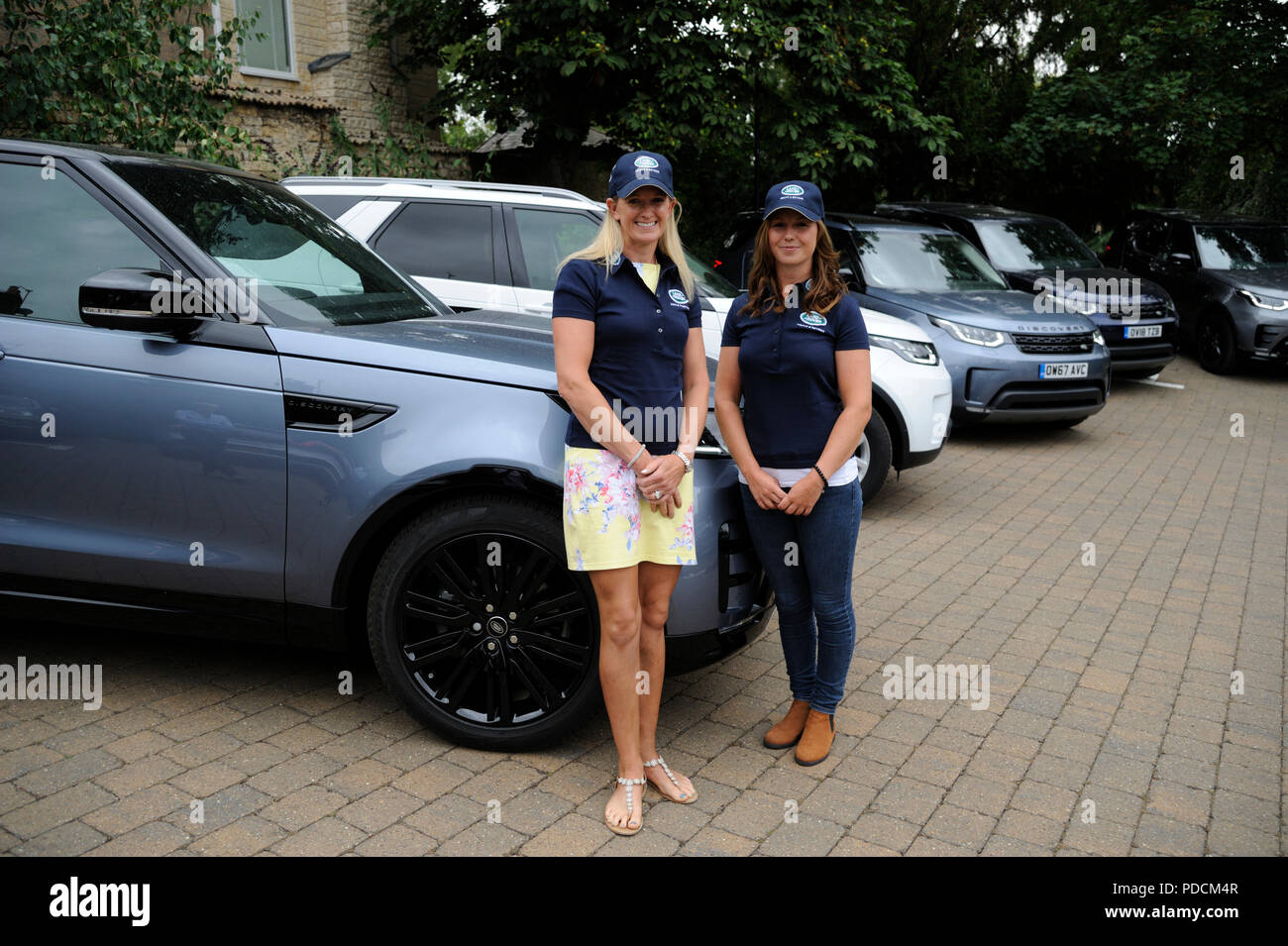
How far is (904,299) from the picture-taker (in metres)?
8.84

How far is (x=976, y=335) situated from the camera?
8.53 m

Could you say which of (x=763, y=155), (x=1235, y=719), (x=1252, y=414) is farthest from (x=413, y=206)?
(x=1252, y=414)

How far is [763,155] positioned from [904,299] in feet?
13.3

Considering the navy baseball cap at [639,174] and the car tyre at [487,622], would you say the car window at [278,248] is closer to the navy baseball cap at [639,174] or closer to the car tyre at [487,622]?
the car tyre at [487,622]

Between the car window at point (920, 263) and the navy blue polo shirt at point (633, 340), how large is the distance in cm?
640

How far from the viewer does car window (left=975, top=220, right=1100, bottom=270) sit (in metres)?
11.2

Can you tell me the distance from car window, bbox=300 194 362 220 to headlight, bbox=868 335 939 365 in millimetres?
3706

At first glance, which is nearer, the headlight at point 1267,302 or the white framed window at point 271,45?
the headlight at point 1267,302

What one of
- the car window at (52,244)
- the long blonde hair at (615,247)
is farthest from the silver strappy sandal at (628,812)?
the car window at (52,244)

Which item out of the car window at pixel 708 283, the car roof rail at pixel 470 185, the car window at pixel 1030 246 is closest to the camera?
the car roof rail at pixel 470 185

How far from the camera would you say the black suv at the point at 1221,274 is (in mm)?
12383

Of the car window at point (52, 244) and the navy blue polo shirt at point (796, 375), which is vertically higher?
the car window at point (52, 244)

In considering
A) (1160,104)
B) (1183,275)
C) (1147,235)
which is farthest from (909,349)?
(1160,104)

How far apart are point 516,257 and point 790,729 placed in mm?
4111
